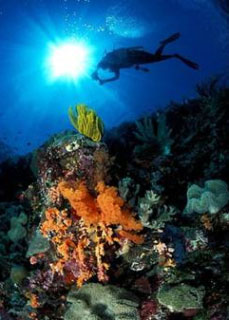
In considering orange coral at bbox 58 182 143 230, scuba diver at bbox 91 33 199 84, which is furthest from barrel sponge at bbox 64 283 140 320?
scuba diver at bbox 91 33 199 84

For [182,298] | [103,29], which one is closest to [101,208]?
[182,298]

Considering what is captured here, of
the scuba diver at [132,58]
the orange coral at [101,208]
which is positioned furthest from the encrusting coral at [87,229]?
the scuba diver at [132,58]

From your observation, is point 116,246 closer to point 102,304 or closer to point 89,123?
point 102,304

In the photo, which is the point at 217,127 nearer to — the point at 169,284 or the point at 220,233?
the point at 220,233

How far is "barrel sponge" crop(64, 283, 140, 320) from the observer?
170 inches

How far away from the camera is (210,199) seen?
5316 mm

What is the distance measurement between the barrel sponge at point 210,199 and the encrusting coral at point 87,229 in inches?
42.4

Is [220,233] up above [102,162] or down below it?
below

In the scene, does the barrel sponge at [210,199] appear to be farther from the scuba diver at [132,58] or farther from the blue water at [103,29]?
the blue water at [103,29]

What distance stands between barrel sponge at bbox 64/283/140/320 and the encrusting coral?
0.84 ft

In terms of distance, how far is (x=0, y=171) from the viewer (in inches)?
504

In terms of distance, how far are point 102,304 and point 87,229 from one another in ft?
3.48

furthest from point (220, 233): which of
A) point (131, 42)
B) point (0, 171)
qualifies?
point (131, 42)

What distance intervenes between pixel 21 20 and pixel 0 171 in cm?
2017
